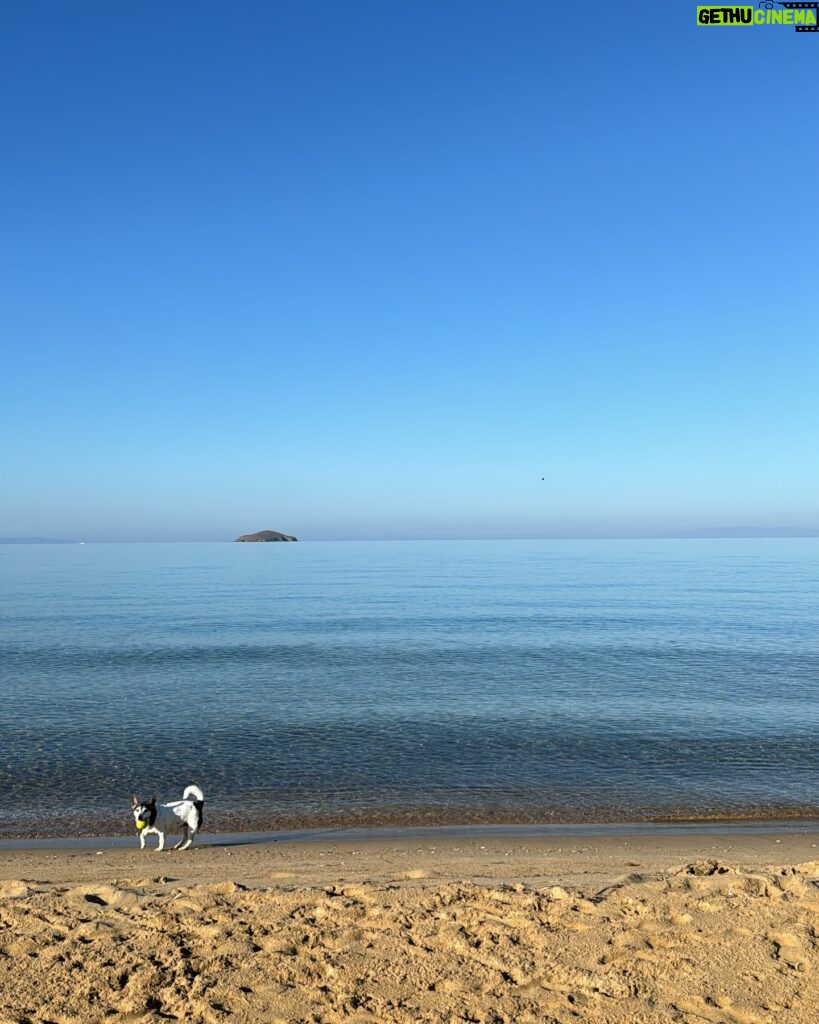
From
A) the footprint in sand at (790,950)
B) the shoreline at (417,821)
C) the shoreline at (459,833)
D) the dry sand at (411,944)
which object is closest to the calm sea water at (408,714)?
the shoreline at (417,821)

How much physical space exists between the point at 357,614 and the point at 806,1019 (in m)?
49.3

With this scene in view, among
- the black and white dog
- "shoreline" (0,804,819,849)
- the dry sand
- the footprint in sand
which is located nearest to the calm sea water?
"shoreline" (0,804,819,849)

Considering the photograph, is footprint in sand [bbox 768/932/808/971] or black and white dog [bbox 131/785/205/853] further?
black and white dog [bbox 131/785/205/853]

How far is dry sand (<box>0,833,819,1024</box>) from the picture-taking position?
313 inches

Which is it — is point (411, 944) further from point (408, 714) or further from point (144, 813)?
point (408, 714)

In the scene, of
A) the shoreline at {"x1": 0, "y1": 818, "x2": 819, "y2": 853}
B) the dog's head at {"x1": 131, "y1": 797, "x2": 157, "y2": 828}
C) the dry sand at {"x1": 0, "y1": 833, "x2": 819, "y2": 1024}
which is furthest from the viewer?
the shoreline at {"x1": 0, "y1": 818, "x2": 819, "y2": 853}

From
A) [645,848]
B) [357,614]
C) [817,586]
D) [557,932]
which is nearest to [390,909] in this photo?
[557,932]

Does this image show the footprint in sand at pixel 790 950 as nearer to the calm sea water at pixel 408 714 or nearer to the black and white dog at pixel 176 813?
the calm sea water at pixel 408 714

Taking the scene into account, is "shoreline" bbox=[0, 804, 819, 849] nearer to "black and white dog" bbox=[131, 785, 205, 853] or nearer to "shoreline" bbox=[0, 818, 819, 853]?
"shoreline" bbox=[0, 818, 819, 853]

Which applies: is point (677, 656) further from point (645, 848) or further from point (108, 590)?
point (108, 590)

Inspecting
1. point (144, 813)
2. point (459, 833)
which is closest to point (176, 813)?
point (144, 813)

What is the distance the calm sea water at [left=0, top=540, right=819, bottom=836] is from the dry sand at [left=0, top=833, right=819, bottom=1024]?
17.9 ft

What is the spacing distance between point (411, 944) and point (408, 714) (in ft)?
56.4

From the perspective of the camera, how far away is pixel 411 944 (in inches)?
364
